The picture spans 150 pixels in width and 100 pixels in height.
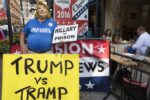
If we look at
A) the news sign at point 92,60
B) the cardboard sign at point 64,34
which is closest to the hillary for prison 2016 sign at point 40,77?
the cardboard sign at point 64,34

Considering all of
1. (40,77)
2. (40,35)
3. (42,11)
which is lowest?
(40,77)

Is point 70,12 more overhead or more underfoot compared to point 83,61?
more overhead

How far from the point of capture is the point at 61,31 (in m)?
6.36

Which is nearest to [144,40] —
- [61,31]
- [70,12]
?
[70,12]

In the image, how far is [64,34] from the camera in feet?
20.8

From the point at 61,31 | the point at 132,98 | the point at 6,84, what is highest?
the point at 61,31

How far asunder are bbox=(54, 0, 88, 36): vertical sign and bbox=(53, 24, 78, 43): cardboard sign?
331 centimetres

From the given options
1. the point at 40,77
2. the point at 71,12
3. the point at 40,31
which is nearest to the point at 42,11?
the point at 40,31

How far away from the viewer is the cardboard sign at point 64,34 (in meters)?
6.34

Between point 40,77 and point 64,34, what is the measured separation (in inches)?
49.7

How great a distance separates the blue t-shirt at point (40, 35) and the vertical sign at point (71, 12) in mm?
3167

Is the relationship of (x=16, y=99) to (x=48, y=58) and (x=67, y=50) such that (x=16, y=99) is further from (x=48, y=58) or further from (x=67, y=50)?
(x=67, y=50)

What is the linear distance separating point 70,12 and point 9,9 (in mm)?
1741

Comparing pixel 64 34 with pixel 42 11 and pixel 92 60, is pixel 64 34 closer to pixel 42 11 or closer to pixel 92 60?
pixel 42 11
